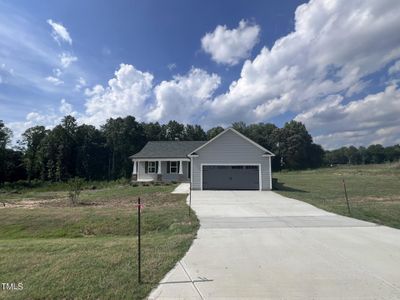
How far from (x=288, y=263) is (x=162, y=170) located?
23566 millimetres

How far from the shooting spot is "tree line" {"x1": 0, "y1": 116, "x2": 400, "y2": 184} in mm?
48375

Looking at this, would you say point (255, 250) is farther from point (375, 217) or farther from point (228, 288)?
point (375, 217)

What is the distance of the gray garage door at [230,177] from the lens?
21.5 metres

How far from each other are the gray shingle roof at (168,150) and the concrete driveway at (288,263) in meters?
19.5

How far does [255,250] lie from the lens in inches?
240

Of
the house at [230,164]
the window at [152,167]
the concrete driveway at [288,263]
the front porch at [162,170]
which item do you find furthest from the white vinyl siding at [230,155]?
the concrete driveway at [288,263]

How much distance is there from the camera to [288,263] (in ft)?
17.2

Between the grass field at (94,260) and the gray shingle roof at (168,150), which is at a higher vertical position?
the gray shingle roof at (168,150)

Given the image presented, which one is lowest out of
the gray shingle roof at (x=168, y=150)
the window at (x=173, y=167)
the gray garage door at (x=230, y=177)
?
the gray garage door at (x=230, y=177)

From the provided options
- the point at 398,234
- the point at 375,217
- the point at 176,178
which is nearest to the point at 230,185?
the point at 176,178

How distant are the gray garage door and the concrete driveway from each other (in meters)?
12.2

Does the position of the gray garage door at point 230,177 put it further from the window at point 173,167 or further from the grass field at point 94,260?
the grass field at point 94,260

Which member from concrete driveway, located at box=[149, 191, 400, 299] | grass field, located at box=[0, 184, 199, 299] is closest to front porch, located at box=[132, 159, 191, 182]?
grass field, located at box=[0, 184, 199, 299]

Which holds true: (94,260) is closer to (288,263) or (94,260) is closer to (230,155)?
(288,263)
